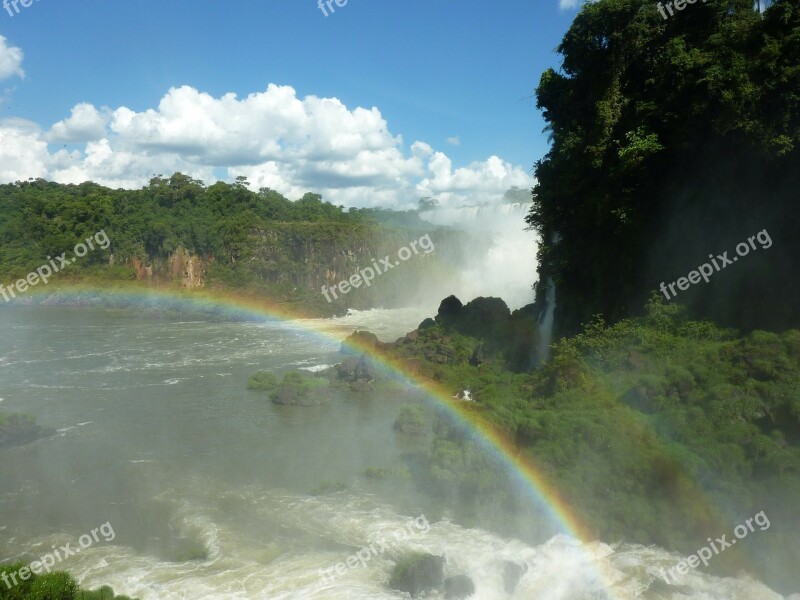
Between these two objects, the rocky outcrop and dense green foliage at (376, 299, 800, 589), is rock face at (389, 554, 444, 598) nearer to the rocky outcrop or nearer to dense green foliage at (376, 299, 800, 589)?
dense green foliage at (376, 299, 800, 589)

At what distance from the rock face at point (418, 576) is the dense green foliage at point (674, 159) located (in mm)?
9628

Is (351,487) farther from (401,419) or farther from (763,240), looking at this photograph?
(763,240)

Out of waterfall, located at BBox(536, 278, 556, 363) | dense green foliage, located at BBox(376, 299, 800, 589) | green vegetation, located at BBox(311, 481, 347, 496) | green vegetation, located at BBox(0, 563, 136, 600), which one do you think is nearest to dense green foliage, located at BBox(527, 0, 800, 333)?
waterfall, located at BBox(536, 278, 556, 363)

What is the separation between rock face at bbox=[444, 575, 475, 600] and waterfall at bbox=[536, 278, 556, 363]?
38.3ft

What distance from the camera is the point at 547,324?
21922mm

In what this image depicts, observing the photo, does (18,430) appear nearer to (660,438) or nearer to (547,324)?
(660,438)

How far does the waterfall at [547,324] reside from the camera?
21.0m

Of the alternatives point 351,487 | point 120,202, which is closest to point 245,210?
point 120,202

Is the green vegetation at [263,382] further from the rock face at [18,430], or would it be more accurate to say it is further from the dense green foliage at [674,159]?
the dense green foliage at [674,159]

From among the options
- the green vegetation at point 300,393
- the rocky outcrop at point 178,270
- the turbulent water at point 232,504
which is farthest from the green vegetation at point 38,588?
the rocky outcrop at point 178,270

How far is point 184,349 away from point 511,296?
2533 centimetres

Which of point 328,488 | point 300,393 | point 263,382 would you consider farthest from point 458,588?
point 263,382

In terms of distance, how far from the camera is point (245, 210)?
5869cm

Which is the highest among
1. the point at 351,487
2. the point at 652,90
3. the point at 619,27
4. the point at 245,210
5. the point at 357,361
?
the point at 245,210
